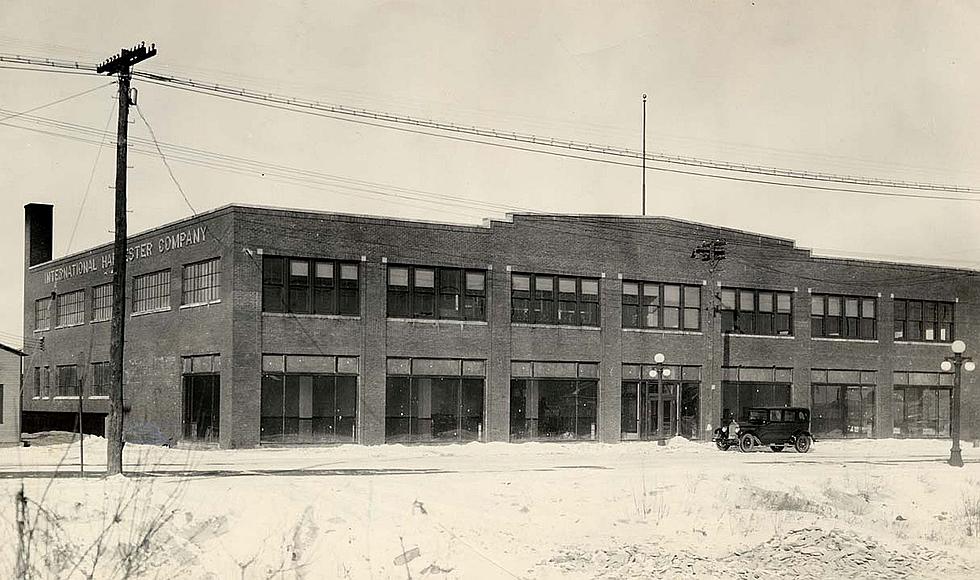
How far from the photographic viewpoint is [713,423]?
4950 cm

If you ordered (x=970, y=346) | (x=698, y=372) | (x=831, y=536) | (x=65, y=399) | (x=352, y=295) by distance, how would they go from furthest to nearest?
1. (x=970, y=346)
2. (x=65, y=399)
3. (x=698, y=372)
4. (x=352, y=295)
5. (x=831, y=536)

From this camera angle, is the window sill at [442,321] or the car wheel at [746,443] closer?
the car wheel at [746,443]

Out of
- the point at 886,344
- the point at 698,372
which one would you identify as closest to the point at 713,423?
the point at 698,372

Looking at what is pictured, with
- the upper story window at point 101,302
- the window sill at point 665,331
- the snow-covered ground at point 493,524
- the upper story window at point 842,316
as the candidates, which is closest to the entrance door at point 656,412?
the window sill at point 665,331

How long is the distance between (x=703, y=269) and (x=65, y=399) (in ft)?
98.6

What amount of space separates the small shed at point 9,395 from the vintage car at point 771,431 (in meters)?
25.5

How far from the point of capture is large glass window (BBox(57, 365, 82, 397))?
173 ft

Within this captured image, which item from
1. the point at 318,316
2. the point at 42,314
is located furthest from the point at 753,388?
the point at 42,314

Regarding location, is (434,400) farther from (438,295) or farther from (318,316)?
(318,316)

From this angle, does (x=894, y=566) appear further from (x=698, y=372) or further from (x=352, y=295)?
(x=698, y=372)

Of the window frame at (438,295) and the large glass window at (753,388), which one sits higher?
the window frame at (438,295)

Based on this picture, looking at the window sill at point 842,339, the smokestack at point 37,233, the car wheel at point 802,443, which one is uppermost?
the smokestack at point 37,233

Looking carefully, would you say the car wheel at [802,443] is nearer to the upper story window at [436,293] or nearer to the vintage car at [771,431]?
the vintage car at [771,431]

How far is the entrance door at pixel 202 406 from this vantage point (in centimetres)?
4053
